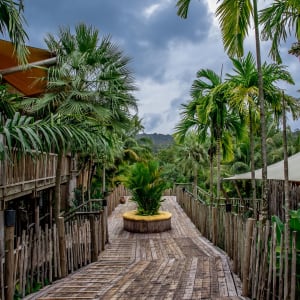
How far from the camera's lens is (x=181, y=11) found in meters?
6.33

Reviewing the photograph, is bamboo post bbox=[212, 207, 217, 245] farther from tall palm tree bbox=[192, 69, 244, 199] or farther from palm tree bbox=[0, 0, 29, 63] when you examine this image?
palm tree bbox=[0, 0, 29, 63]

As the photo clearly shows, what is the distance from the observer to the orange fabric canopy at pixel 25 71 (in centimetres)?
855

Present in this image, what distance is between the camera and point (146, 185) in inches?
481

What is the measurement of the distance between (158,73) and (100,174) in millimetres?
7470

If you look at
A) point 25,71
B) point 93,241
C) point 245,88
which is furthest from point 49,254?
point 25,71

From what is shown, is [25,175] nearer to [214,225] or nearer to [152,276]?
[152,276]

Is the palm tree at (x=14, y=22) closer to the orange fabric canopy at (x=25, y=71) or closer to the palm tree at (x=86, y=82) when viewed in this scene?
the palm tree at (x=86, y=82)

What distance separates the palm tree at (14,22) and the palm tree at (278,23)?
4.43 meters

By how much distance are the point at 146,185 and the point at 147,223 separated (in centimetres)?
138

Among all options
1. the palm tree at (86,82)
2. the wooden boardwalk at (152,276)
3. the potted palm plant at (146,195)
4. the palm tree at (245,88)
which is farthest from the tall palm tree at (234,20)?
the potted palm plant at (146,195)

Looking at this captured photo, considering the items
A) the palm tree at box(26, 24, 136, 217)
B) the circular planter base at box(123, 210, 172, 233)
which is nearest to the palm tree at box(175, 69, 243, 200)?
the palm tree at box(26, 24, 136, 217)

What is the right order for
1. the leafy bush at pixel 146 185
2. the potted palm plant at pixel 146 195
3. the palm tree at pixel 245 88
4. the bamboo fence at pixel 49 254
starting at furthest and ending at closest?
1. the leafy bush at pixel 146 185
2. the potted palm plant at pixel 146 195
3. the palm tree at pixel 245 88
4. the bamboo fence at pixel 49 254

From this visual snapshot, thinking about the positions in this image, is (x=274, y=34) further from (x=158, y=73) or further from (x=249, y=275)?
(x=158, y=73)

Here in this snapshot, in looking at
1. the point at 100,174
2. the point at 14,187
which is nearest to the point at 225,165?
the point at 100,174
